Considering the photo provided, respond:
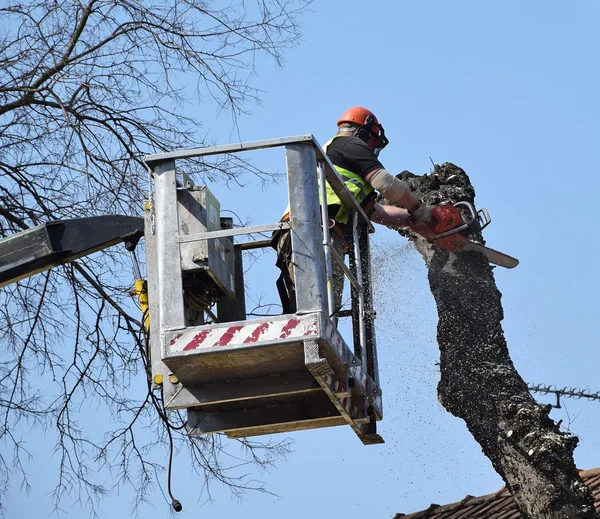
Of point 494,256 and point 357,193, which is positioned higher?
point 494,256

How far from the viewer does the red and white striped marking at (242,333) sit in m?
6.59

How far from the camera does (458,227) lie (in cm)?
940

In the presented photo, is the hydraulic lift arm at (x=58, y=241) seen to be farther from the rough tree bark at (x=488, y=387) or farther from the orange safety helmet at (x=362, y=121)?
the rough tree bark at (x=488, y=387)

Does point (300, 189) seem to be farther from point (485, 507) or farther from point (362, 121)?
point (485, 507)

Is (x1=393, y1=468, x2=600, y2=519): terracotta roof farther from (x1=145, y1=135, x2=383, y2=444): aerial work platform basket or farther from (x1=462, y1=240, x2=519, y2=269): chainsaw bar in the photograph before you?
(x1=145, y1=135, x2=383, y2=444): aerial work platform basket

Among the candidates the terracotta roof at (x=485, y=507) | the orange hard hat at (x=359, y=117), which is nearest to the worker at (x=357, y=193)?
the orange hard hat at (x=359, y=117)

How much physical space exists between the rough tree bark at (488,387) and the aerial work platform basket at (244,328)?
162cm

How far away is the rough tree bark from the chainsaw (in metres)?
0.10

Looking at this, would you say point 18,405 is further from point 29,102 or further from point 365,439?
point 365,439

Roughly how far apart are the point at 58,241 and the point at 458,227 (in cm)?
324

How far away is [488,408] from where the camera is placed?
902 centimetres

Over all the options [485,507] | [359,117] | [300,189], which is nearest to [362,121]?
[359,117]

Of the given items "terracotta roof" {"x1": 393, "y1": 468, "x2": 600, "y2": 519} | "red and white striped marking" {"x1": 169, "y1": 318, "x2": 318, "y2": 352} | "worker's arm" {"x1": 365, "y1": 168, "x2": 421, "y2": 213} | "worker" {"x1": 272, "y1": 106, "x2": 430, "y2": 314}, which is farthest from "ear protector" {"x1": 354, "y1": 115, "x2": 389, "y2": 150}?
"terracotta roof" {"x1": 393, "y1": 468, "x2": 600, "y2": 519}

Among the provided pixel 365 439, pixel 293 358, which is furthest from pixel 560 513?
pixel 293 358
